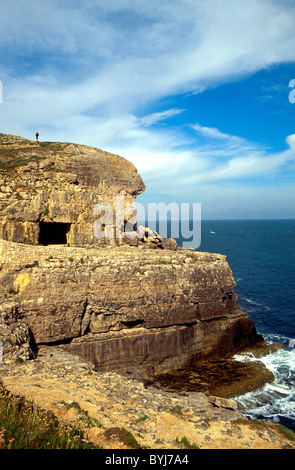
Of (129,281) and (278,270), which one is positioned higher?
(129,281)

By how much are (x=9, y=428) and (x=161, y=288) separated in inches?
630

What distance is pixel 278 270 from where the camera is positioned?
59875 millimetres

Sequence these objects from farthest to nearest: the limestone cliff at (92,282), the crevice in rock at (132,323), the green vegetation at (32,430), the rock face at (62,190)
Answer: the rock face at (62,190) < the crevice in rock at (132,323) < the limestone cliff at (92,282) < the green vegetation at (32,430)

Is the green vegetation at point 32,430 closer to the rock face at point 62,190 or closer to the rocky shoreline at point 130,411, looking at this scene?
the rocky shoreline at point 130,411

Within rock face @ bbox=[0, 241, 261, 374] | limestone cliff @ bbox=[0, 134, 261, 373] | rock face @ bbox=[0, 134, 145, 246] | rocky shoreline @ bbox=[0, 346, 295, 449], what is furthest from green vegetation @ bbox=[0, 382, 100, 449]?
rock face @ bbox=[0, 134, 145, 246]

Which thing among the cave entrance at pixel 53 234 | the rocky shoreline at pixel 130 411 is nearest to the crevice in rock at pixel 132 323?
the rocky shoreline at pixel 130 411

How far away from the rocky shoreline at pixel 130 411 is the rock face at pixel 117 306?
3.00 metres

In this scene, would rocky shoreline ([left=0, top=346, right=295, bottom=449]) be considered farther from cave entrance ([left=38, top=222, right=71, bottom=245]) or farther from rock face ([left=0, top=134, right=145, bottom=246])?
cave entrance ([left=38, top=222, right=71, bottom=245])

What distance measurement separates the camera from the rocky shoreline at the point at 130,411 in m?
10.6

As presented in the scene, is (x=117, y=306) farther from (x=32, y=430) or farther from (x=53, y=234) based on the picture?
(x=53, y=234)

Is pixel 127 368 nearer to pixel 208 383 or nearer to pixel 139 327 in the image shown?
pixel 139 327
